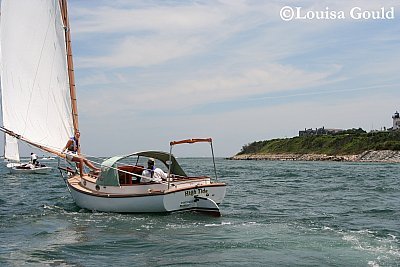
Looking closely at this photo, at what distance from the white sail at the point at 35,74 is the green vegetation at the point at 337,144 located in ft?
306

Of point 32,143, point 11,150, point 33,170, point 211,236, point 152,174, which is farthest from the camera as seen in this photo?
point 11,150

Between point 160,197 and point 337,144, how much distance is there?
115 metres

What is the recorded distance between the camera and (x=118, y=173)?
2428 cm

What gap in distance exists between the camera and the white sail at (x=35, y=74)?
28.6m

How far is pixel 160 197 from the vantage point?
22453 mm

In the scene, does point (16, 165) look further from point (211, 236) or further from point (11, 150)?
point (211, 236)

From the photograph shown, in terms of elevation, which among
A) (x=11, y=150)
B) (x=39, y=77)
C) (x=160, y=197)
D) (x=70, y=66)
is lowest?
(x=160, y=197)

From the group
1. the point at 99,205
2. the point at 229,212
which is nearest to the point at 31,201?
the point at 99,205

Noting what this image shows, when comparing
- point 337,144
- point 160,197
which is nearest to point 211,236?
point 160,197

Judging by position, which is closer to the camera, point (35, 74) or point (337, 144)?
point (35, 74)

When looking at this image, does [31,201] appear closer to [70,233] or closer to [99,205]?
[99,205]

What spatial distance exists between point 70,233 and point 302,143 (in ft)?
437

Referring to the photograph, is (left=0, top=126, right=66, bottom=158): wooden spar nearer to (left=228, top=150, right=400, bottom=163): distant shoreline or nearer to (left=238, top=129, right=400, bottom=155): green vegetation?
(left=228, top=150, right=400, bottom=163): distant shoreline

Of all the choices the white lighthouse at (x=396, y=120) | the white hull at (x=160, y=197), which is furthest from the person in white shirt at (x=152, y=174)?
the white lighthouse at (x=396, y=120)
